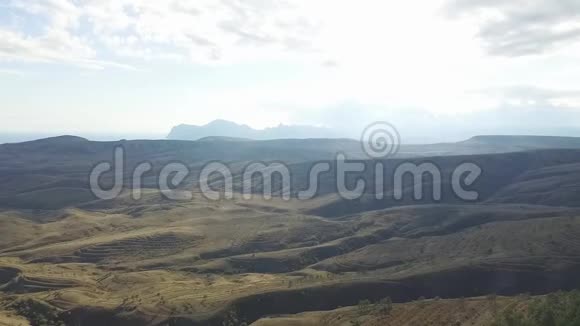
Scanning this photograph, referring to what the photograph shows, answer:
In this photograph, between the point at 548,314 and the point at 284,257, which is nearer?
the point at 548,314

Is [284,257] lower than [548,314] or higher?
lower

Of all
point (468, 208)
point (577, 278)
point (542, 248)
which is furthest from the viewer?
point (468, 208)

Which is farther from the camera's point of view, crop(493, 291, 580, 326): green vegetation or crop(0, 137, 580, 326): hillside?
crop(0, 137, 580, 326): hillside

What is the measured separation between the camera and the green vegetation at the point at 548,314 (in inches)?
1663

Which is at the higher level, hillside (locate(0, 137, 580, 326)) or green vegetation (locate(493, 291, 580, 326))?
green vegetation (locate(493, 291, 580, 326))

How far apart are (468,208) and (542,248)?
44845 mm

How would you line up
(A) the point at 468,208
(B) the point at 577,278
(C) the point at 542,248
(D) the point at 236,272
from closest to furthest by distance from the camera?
1. (B) the point at 577,278
2. (C) the point at 542,248
3. (D) the point at 236,272
4. (A) the point at 468,208

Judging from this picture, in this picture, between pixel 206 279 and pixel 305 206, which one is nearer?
pixel 206 279

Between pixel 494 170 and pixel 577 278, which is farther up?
pixel 494 170

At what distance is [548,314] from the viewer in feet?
146

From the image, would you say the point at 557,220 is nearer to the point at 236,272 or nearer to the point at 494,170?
the point at 236,272

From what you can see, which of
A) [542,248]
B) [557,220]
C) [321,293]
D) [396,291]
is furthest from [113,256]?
[557,220]

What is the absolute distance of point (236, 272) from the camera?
97500 millimetres

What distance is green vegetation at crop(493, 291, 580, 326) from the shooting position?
42.2m
